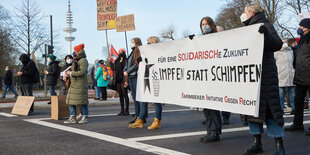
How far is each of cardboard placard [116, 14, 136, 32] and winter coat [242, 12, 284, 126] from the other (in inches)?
478

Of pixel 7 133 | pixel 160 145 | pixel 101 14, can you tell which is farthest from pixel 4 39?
pixel 160 145

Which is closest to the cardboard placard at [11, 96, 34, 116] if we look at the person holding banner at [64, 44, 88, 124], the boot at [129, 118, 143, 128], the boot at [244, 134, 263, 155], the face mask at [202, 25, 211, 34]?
the person holding banner at [64, 44, 88, 124]

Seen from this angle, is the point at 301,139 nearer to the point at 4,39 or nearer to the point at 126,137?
the point at 126,137

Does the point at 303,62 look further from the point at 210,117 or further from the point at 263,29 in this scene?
the point at 263,29

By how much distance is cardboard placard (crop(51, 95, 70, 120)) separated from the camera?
8828 millimetres

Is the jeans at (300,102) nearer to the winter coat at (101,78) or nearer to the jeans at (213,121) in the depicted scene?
the jeans at (213,121)

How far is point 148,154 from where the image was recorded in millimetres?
4785

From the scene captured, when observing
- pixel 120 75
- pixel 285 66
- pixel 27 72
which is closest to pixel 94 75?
pixel 27 72

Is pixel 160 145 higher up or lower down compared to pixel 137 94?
lower down

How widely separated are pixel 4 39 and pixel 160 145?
32258mm

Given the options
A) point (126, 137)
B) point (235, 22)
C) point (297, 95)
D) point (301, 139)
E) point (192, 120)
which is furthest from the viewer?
point (235, 22)

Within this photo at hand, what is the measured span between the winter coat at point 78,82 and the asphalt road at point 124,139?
0.57m

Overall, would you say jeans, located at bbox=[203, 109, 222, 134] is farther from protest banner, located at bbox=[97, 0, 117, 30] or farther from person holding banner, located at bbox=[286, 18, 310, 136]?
protest banner, located at bbox=[97, 0, 117, 30]

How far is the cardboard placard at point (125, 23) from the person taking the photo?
16219 mm
